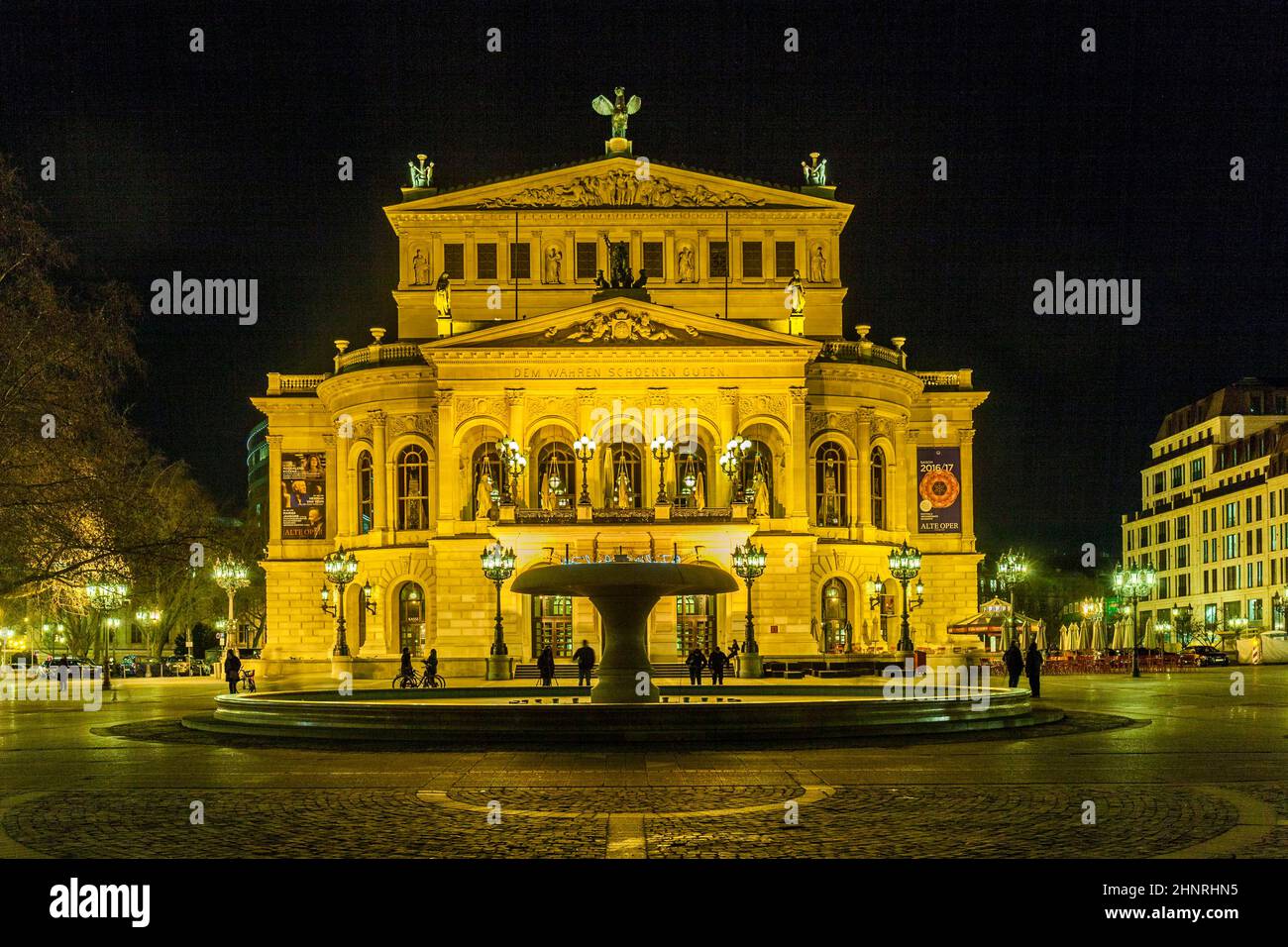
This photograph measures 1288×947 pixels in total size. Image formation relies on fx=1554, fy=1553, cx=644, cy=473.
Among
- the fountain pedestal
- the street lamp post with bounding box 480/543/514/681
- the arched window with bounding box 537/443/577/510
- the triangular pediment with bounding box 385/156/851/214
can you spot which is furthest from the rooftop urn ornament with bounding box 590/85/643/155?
the fountain pedestal

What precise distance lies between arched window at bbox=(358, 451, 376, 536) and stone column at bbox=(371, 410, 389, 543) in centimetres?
159

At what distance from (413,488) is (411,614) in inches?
219

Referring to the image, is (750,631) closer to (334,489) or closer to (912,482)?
(912,482)

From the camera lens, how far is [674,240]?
71.8m

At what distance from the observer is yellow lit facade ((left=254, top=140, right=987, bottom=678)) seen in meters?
63.2

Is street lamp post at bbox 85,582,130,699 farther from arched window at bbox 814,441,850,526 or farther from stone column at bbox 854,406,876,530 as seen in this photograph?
stone column at bbox 854,406,876,530

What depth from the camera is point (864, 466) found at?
2670 inches

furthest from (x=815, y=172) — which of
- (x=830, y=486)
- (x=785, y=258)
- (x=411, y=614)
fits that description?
(x=411, y=614)

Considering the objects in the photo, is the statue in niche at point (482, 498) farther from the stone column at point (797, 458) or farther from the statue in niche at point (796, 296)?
the statue in niche at point (796, 296)

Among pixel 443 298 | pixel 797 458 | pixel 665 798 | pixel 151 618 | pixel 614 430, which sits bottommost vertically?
pixel 151 618

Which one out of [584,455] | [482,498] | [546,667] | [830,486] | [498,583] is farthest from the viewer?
[830,486]
